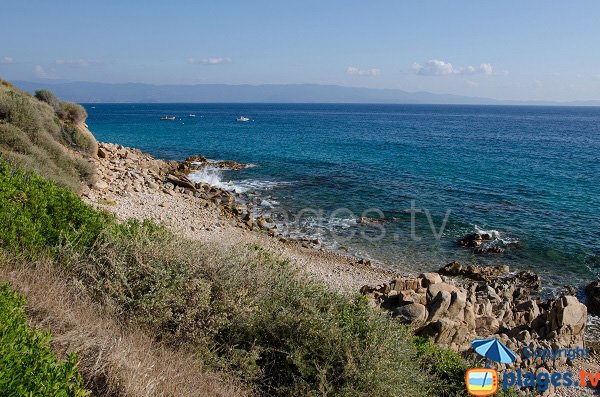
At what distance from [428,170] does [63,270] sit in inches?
1466

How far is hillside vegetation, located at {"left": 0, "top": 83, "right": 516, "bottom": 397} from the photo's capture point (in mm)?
5285

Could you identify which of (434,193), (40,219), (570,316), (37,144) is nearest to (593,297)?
(570,316)

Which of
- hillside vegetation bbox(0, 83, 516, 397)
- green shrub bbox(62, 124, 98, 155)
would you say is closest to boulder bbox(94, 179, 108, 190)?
green shrub bbox(62, 124, 98, 155)

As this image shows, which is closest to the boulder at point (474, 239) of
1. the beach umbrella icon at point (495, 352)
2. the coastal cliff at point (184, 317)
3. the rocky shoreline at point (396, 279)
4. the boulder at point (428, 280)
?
the rocky shoreline at point (396, 279)

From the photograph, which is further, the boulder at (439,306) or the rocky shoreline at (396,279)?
the boulder at (439,306)

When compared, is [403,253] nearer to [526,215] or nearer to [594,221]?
[526,215]

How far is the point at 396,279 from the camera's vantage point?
614 inches

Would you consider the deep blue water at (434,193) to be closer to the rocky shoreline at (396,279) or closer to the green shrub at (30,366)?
the rocky shoreline at (396,279)

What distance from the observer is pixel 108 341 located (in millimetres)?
5332

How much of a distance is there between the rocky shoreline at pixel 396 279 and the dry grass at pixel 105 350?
342 cm

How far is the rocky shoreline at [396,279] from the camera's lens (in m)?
12.4

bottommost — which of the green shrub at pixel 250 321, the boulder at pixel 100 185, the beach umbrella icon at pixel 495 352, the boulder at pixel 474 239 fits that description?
the boulder at pixel 474 239

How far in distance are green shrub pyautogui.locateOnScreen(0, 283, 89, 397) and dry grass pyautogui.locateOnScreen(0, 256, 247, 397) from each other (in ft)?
1.53

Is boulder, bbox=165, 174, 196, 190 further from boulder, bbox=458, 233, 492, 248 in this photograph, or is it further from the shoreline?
boulder, bbox=458, 233, 492, 248
